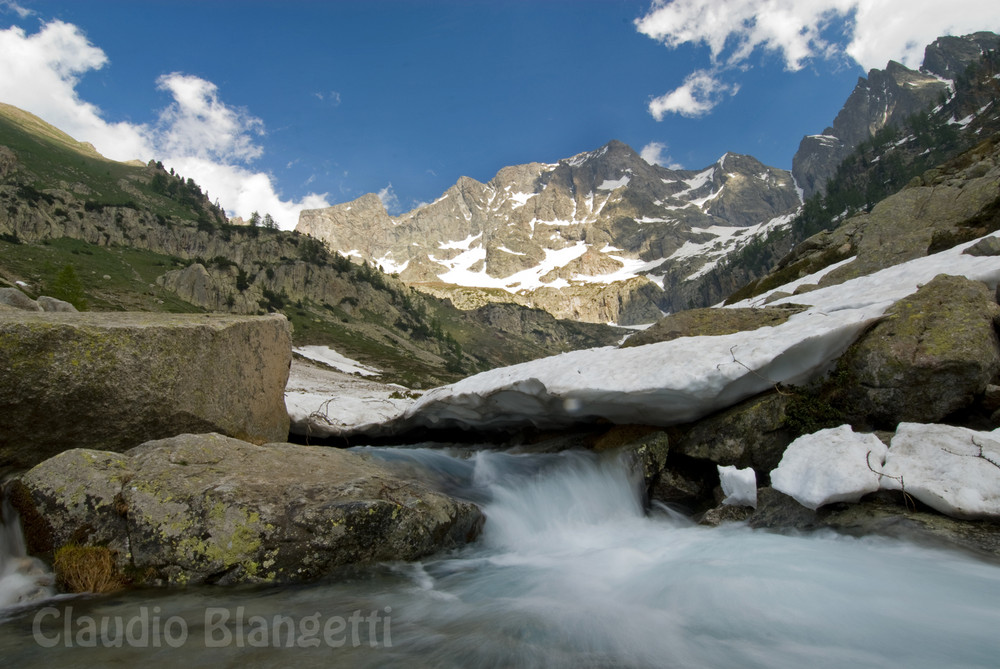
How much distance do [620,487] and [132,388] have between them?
34.2 ft

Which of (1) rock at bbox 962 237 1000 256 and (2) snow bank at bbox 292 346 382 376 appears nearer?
(1) rock at bbox 962 237 1000 256

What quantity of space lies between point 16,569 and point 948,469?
42.9 feet

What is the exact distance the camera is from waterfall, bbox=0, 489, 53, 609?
5.55 m

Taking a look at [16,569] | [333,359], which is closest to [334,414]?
[16,569]

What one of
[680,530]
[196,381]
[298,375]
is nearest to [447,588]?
[680,530]

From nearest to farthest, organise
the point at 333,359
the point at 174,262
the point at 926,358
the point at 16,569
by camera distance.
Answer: the point at 16,569 < the point at 926,358 < the point at 333,359 < the point at 174,262

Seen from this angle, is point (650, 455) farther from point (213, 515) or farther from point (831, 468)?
point (213, 515)

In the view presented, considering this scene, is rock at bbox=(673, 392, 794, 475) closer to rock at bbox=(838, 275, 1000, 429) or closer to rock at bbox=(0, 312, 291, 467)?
rock at bbox=(838, 275, 1000, 429)

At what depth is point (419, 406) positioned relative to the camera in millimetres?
14539

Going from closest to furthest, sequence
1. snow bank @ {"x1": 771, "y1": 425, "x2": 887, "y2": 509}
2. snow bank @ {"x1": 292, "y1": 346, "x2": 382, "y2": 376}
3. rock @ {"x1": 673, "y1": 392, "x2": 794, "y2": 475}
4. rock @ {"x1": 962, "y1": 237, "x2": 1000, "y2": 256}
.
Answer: snow bank @ {"x1": 771, "y1": 425, "x2": 887, "y2": 509}, rock @ {"x1": 673, "y1": 392, "x2": 794, "y2": 475}, rock @ {"x1": 962, "y1": 237, "x2": 1000, "y2": 256}, snow bank @ {"x1": 292, "y1": 346, "x2": 382, "y2": 376}

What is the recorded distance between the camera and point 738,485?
8.59 metres

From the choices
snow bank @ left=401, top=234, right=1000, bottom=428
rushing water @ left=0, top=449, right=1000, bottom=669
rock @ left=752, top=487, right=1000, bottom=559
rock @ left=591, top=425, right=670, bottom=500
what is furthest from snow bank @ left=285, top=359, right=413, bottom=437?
rock @ left=752, top=487, right=1000, bottom=559

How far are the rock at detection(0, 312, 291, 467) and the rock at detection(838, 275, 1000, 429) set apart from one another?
1376 cm

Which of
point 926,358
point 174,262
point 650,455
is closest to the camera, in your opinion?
point 926,358
